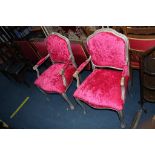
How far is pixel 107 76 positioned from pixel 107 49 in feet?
1.16

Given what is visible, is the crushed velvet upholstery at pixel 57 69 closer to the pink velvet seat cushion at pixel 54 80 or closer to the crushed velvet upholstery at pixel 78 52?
the pink velvet seat cushion at pixel 54 80

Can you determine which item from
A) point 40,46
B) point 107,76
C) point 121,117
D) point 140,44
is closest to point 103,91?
point 107,76

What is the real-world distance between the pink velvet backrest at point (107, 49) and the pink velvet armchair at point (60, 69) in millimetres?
429

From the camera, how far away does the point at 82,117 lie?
Answer: 2867 mm

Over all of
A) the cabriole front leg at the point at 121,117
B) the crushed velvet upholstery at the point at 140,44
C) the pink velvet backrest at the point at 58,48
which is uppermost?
the pink velvet backrest at the point at 58,48

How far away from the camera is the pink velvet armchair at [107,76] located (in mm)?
2123

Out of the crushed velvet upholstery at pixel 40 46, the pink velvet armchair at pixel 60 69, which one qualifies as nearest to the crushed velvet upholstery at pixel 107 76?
the pink velvet armchair at pixel 60 69

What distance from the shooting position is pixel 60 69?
2.83 meters

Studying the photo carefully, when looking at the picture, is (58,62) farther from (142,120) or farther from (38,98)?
(142,120)

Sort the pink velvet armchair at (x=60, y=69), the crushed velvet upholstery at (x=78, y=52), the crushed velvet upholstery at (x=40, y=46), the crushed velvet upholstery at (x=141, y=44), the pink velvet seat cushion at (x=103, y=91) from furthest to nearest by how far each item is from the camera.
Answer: the crushed velvet upholstery at (x=40, y=46) → the crushed velvet upholstery at (x=78, y=52) → the pink velvet armchair at (x=60, y=69) → the crushed velvet upholstery at (x=141, y=44) → the pink velvet seat cushion at (x=103, y=91)

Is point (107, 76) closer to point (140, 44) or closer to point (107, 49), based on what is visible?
point (107, 49)

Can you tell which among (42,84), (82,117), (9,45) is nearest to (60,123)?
(82,117)

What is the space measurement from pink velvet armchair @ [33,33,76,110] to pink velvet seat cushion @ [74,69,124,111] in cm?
38
